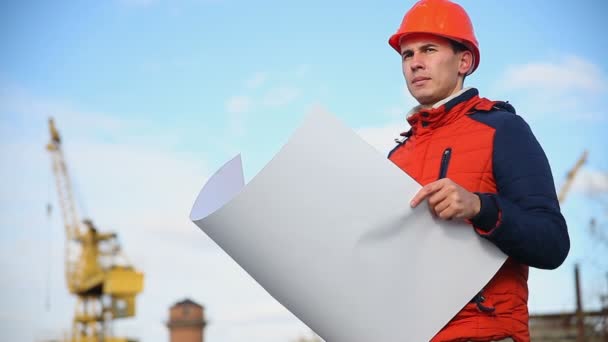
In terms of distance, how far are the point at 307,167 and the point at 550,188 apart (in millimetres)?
588

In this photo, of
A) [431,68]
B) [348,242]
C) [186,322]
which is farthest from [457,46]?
[186,322]

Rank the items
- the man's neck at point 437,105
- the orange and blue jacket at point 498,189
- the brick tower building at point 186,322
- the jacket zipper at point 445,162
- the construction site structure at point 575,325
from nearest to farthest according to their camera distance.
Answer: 1. the orange and blue jacket at point 498,189
2. the jacket zipper at point 445,162
3. the man's neck at point 437,105
4. the construction site structure at point 575,325
5. the brick tower building at point 186,322

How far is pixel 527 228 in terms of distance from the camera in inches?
63.1

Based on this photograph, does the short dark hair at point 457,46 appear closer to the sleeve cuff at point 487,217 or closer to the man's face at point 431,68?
the man's face at point 431,68

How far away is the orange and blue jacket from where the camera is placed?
63.3 inches

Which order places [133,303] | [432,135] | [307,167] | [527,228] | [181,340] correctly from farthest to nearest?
[133,303]
[181,340]
[432,135]
[527,228]
[307,167]

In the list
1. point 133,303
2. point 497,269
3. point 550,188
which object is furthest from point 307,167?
point 133,303

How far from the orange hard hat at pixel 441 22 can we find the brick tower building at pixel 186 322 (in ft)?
122

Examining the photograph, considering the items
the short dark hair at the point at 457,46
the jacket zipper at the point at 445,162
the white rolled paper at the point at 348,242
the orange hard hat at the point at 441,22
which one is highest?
the orange hard hat at the point at 441,22

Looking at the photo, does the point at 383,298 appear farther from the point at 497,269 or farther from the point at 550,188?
the point at 550,188

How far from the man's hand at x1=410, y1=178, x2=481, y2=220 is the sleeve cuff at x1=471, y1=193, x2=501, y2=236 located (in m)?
0.04

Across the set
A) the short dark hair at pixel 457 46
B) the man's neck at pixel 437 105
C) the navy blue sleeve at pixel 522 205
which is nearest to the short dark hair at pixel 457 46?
the short dark hair at pixel 457 46

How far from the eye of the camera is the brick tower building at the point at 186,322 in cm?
3769

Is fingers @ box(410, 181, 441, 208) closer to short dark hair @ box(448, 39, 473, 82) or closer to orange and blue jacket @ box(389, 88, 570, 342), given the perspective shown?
orange and blue jacket @ box(389, 88, 570, 342)
